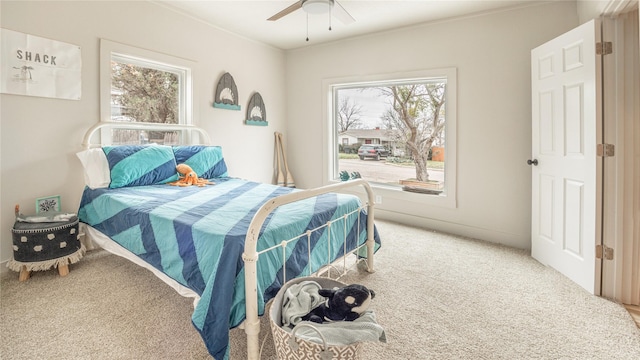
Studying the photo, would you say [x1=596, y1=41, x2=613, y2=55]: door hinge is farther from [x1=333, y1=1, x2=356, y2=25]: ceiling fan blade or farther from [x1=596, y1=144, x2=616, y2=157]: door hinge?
[x1=333, y1=1, x2=356, y2=25]: ceiling fan blade

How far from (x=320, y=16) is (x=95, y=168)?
8.94 ft

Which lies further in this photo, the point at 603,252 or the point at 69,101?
the point at 69,101


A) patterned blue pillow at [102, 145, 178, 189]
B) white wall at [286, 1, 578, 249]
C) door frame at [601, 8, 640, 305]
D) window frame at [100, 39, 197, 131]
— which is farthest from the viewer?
white wall at [286, 1, 578, 249]

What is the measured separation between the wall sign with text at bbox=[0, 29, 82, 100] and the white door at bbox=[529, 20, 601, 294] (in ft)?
13.2

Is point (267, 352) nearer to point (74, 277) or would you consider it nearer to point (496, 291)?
point (496, 291)

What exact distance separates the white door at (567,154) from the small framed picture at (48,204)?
4202mm

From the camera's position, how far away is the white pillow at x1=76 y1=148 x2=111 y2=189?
258cm

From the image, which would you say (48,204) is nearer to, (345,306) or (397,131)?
(345,306)

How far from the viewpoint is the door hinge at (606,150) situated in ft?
6.83

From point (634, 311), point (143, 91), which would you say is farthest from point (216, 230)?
point (634, 311)

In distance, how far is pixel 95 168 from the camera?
102 inches

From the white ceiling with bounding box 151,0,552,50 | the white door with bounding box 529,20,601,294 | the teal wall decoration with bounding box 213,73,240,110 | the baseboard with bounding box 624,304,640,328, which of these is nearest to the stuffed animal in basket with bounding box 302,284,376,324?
the baseboard with bounding box 624,304,640,328

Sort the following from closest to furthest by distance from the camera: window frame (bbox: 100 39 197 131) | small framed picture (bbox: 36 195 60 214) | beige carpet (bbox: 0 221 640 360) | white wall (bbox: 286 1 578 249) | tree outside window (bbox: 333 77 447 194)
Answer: beige carpet (bbox: 0 221 640 360) → small framed picture (bbox: 36 195 60 214) → window frame (bbox: 100 39 197 131) → white wall (bbox: 286 1 578 249) → tree outside window (bbox: 333 77 447 194)

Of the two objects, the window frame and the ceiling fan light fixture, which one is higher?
the ceiling fan light fixture
